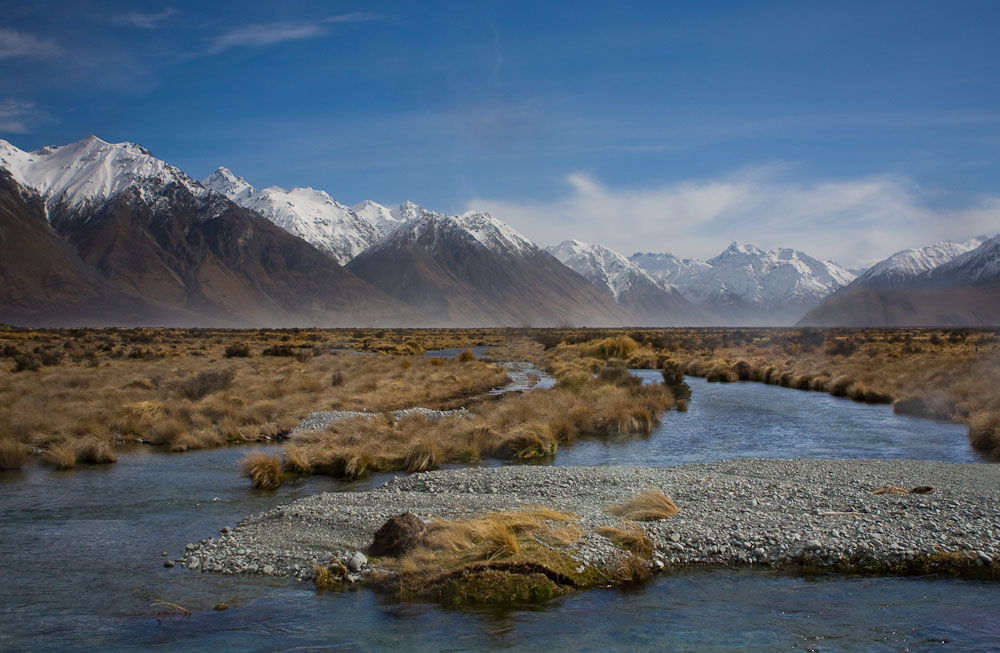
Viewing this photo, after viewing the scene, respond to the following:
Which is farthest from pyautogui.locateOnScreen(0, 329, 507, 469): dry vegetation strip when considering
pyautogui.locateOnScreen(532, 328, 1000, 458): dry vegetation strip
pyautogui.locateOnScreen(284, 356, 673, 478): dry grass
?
pyautogui.locateOnScreen(532, 328, 1000, 458): dry vegetation strip

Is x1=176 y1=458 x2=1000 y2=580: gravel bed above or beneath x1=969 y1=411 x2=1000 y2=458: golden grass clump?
beneath

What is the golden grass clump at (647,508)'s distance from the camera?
50.5 feet

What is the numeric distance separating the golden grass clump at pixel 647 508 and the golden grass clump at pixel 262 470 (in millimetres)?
9389

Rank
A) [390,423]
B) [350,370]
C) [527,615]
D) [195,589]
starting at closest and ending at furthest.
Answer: [527,615] → [195,589] → [390,423] → [350,370]

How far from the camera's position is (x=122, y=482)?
19.5 metres

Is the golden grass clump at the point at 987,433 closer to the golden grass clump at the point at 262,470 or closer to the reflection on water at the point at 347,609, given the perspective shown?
the reflection on water at the point at 347,609

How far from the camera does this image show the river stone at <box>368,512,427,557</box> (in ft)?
44.3

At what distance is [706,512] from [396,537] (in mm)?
6903

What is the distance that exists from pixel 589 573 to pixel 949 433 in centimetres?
2170

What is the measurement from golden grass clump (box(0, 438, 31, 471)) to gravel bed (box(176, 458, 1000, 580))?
33.3 feet

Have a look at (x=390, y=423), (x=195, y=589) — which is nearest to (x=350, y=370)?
(x=390, y=423)

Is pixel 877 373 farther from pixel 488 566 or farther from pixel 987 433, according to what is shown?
pixel 488 566

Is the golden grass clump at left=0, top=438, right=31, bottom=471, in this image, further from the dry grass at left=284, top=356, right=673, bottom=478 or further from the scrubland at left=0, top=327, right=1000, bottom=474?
the dry grass at left=284, top=356, right=673, bottom=478

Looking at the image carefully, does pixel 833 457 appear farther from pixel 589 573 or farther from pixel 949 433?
pixel 589 573
